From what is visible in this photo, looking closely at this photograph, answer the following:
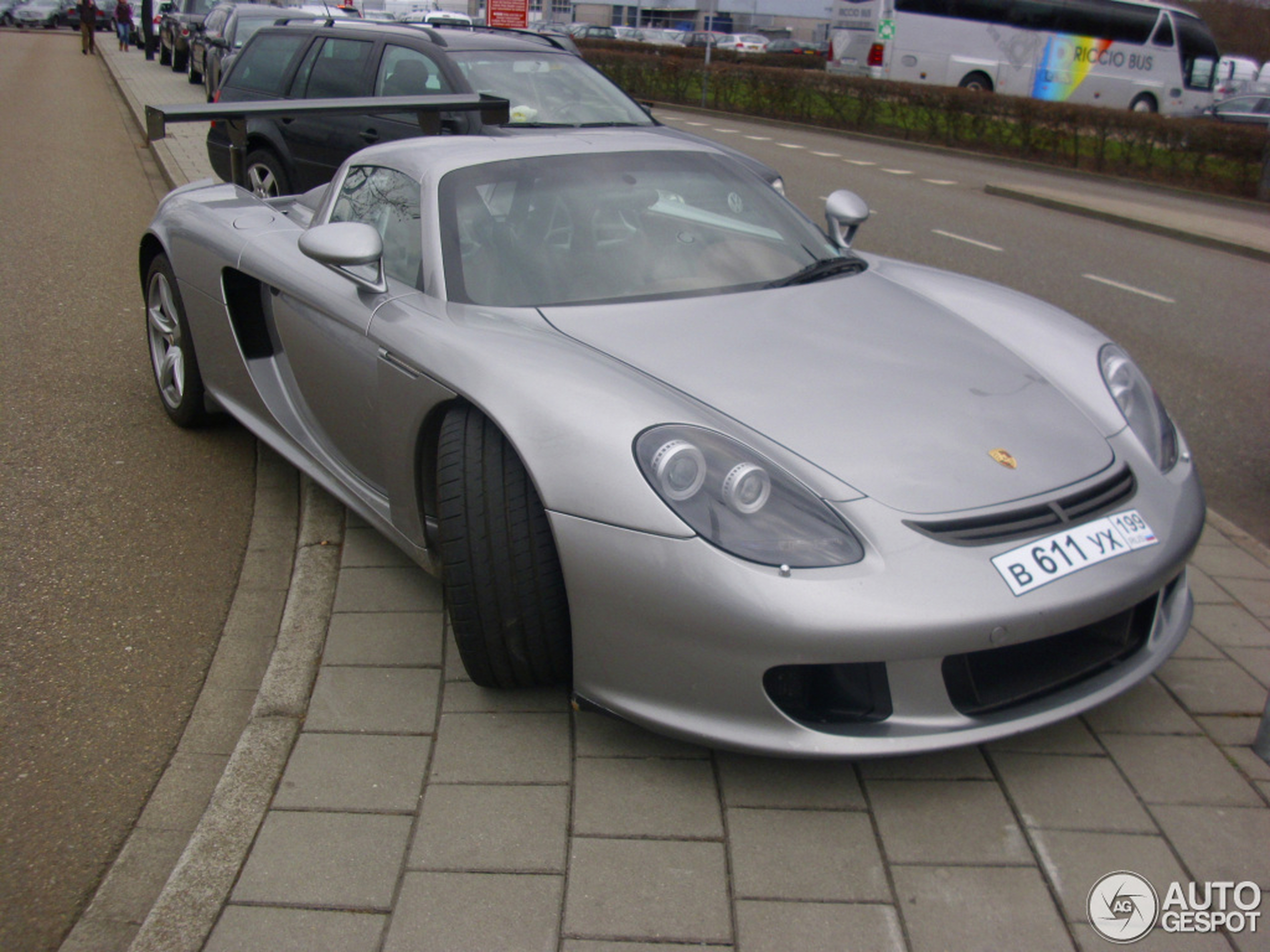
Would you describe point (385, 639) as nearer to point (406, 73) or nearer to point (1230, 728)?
point (1230, 728)

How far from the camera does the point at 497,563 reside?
2492 mm

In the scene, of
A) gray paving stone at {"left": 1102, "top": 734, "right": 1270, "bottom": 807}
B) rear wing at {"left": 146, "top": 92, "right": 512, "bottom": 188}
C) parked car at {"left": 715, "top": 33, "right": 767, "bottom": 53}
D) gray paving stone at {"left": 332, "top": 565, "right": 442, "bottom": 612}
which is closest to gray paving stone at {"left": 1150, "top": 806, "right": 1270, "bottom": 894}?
gray paving stone at {"left": 1102, "top": 734, "right": 1270, "bottom": 807}

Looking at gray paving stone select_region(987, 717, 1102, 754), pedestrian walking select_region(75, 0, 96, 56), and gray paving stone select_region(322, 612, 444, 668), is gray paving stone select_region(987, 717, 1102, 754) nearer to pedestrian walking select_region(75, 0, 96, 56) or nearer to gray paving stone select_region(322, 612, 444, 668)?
gray paving stone select_region(322, 612, 444, 668)

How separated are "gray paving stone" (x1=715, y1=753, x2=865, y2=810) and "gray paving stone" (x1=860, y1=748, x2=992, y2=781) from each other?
2.0 inches

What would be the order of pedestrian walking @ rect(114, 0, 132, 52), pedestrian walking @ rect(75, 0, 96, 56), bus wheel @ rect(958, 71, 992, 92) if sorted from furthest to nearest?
pedestrian walking @ rect(114, 0, 132, 52) < pedestrian walking @ rect(75, 0, 96, 56) < bus wheel @ rect(958, 71, 992, 92)

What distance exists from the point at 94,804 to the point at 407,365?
47.8 inches

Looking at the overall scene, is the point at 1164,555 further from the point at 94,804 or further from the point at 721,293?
the point at 94,804

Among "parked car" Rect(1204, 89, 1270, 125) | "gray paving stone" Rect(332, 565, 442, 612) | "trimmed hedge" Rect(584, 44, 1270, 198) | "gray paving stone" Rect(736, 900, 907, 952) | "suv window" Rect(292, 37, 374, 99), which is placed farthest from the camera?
"parked car" Rect(1204, 89, 1270, 125)

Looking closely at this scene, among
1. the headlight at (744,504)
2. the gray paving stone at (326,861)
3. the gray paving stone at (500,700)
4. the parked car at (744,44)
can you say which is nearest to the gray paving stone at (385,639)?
the gray paving stone at (500,700)

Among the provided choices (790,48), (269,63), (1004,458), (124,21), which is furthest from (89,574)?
(790,48)

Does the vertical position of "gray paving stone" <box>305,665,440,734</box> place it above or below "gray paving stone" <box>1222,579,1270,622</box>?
below

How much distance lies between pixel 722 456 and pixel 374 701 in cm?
107

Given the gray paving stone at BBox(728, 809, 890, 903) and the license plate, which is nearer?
the gray paving stone at BBox(728, 809, 890, 903)

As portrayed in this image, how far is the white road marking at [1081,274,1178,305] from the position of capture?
26.2 feet
